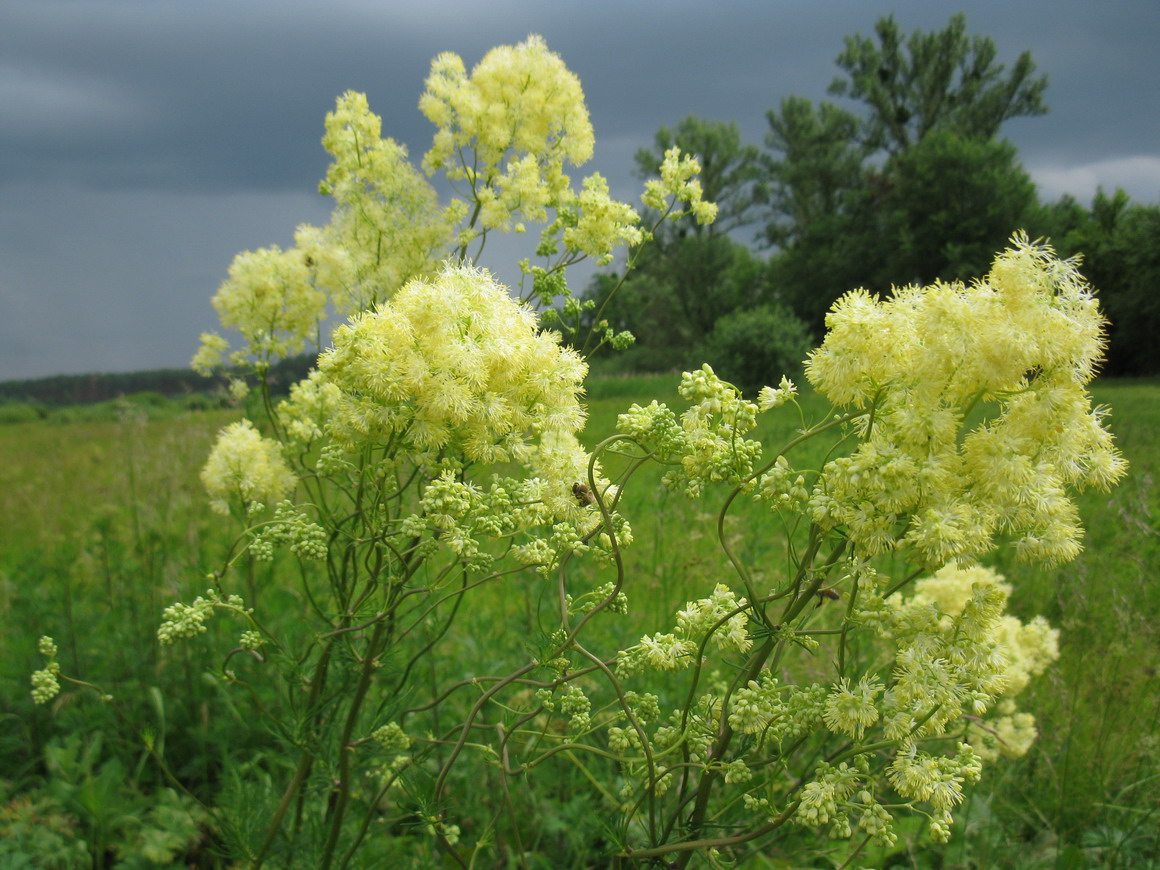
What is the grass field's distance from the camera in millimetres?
2764

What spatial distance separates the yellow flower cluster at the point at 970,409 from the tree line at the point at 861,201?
25.8 m

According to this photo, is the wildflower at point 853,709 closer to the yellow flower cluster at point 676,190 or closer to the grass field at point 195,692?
the grass field at point 195,692

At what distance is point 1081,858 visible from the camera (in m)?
2.41

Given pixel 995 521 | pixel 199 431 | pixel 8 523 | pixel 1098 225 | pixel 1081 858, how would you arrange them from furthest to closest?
pixel 1098 225 → pixel 8 523 → pixel 199 431 → pixel 1081 858 → pixel 995 521

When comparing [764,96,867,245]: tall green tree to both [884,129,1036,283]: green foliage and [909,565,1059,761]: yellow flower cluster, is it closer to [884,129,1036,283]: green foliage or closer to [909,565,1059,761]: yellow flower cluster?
[884,129,1036,283]: green foliage

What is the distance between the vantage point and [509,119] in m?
2.65

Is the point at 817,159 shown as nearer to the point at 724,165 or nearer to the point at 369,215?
the point at 724,165

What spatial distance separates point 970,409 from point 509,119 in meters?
2.04

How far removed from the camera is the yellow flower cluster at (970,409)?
3.84ft

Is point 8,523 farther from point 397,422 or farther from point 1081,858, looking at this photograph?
point 1081,858

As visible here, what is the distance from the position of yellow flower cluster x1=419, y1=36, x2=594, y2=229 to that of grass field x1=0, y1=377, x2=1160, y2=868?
3.97ft

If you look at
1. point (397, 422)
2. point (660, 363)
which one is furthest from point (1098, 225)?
point (397, 422)

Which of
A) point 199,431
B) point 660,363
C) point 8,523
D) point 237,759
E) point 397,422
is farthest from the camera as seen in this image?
point 660,363

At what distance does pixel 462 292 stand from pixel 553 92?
158 cm
